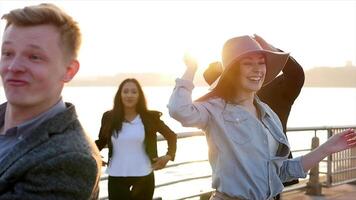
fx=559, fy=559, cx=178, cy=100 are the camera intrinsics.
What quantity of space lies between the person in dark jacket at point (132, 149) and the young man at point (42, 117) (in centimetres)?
374

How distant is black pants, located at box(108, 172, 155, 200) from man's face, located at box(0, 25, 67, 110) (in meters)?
3.86

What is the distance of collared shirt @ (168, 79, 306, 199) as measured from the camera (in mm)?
3092

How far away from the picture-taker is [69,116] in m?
1.69

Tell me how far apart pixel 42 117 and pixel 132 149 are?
12.6 ft

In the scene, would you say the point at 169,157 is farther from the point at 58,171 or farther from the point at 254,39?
the point at 58,171

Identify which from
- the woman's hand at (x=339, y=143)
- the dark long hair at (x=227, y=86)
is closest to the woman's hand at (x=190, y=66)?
the dark long hair at (x=227, y=86)

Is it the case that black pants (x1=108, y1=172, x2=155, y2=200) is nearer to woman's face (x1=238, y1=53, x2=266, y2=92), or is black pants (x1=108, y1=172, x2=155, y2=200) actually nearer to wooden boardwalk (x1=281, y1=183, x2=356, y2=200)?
woman's face (x1=238, y1=53, x2=266, y2=92)

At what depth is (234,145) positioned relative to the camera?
314cm

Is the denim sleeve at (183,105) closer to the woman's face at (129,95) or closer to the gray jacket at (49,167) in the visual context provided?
the gray jacket at (49,167)

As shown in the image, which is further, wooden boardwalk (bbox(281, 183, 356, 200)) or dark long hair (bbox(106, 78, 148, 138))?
wooden boardwalk (bbox(281, 183, 356, 200))

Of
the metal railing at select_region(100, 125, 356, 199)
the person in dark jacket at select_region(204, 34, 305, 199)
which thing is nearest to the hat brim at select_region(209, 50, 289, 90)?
the person in dark jacket at select_region(204, 34, 305, 199)

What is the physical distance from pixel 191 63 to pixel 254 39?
50cm

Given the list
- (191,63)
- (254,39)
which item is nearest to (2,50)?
(191,63)

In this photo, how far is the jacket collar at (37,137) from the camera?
1.58 meters
